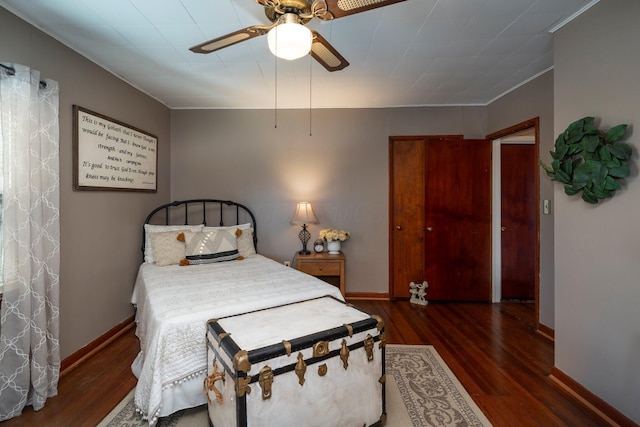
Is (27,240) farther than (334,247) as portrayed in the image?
No

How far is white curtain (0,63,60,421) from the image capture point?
5.39 ft

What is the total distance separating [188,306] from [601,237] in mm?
2534

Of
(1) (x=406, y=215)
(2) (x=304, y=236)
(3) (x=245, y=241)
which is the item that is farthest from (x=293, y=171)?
(1) (x=406, y=215)

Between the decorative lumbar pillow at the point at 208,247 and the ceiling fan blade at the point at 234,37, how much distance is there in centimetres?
189

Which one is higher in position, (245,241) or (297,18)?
(297,18)

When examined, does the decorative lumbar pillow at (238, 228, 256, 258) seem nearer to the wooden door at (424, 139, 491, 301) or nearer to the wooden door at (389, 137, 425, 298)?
the wooden door at (389, 137, 425, 298)

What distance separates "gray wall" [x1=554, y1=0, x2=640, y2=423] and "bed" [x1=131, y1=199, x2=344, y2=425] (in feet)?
5.18

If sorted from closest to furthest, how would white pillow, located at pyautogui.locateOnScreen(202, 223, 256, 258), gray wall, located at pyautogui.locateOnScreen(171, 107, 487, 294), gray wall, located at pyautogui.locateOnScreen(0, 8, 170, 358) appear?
1. gray wall, located at pyautogui.locateOnScreen(0, 8, 170, 358)
2. white pillow, located at pyautogui.locateOnScreen(202, 223, 256, 258)
3. gray wall, located at pyautogui.locateOnScreen(171, 107, 487, 294)

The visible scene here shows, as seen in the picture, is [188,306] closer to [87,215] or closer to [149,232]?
[87,215]

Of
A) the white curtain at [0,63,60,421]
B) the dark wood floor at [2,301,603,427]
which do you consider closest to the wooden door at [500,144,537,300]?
the dark wood floor at [2,301,603,427]

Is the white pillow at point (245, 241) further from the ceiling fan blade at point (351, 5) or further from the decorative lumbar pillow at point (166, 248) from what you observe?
the ceiling fan blade at point (351, 5)

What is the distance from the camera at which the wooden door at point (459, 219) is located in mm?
3562

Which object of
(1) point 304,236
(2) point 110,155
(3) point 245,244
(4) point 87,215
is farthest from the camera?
(1) point 304,236

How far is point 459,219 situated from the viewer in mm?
3590
